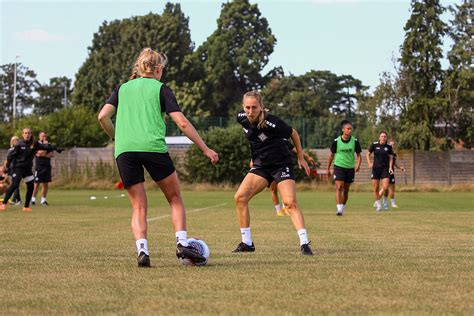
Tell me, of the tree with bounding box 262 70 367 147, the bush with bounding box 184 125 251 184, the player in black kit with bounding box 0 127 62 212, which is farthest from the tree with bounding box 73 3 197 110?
the player in black kit with bounding box 0 127 62 212

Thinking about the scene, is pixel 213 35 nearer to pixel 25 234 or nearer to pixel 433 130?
pixel 433 130

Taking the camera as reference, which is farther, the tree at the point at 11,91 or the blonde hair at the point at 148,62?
the tree at the point at 11,91

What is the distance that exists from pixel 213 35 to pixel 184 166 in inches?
1901

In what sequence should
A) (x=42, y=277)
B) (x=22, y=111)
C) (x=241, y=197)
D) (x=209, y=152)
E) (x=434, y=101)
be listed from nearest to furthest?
(x=42, y=277) → (x=209, y=152) → (x=241, y=197) → (x=434, y=101) → (x=22, y=111)

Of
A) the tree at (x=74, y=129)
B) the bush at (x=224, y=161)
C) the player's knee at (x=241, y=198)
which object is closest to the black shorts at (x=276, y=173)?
the player's knee at (x=241, y=198)

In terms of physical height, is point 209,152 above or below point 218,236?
above

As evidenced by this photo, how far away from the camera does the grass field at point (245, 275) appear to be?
245 inches

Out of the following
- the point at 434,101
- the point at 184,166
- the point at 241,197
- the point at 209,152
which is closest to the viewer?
the point at 209,152

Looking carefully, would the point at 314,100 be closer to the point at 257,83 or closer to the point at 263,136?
the point at 257,83

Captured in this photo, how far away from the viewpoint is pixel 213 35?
93.8 meters

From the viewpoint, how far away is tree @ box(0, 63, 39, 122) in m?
106

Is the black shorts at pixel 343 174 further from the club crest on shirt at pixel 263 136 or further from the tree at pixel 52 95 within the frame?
the tree at pixel 52 95

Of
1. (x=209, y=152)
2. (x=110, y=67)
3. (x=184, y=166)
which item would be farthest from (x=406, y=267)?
(x=110, y=67)

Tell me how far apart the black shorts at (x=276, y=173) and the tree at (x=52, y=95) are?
100.0 meters
